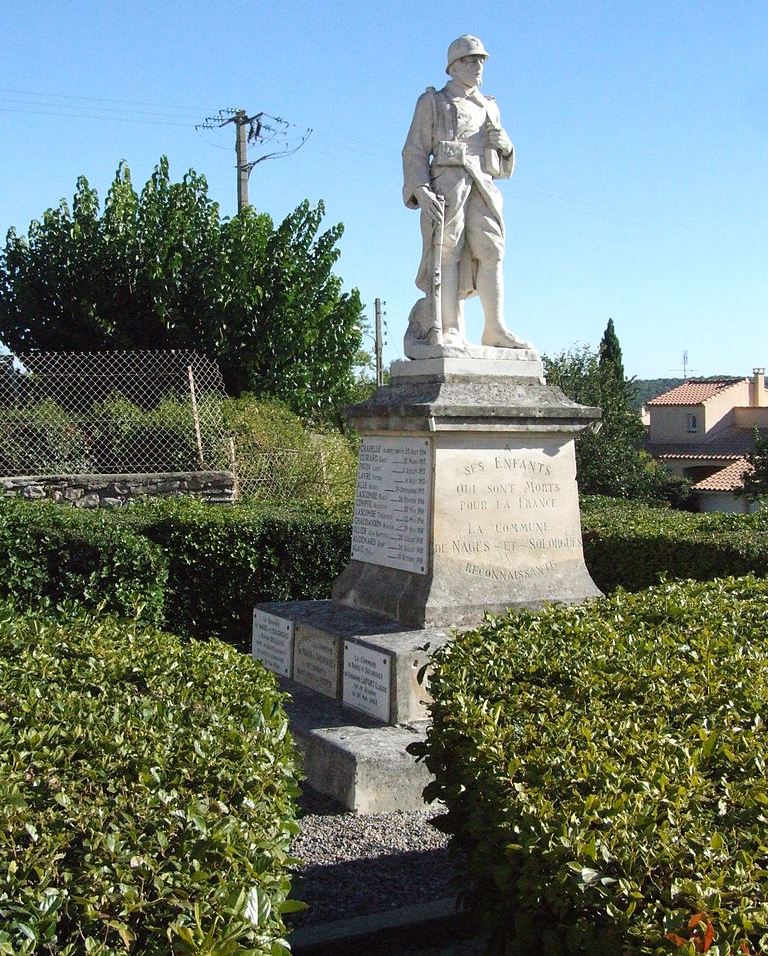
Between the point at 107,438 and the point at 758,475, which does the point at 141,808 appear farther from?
the point at 758,475

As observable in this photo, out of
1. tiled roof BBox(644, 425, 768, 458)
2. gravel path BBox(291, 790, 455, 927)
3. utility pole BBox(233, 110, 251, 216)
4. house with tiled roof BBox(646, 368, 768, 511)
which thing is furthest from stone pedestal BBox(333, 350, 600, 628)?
tiled roof BBox(644, 425, 768, 458)

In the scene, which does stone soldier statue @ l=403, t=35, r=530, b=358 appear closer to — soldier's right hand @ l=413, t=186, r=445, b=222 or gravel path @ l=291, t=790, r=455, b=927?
soldier's right hand @ l=413, t=186, r=445, b=222

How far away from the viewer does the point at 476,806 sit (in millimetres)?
3045

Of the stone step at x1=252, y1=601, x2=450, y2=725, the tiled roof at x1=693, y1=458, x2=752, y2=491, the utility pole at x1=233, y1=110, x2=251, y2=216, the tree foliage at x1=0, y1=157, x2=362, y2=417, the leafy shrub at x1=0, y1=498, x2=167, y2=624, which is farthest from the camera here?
the tiled roof at x1=693, y1=458, x2=752, y2=491

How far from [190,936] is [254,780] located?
674mm

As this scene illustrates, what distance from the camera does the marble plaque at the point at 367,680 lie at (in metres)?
5.74

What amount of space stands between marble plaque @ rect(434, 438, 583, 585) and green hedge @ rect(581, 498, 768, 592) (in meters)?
1.52

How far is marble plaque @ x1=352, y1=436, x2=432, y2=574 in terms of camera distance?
20.7 feet

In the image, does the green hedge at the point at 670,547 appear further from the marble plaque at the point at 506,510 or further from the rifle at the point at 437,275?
the rifle at the point at 437,275

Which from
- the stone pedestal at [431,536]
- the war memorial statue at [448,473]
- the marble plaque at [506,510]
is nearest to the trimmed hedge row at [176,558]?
the war memorial statue at [448,473]

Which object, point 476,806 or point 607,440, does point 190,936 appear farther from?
point 607,440

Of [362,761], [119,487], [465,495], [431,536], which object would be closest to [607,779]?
[362,761]

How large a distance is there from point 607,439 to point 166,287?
13.9 m

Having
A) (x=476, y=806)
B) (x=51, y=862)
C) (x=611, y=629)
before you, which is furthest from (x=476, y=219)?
(x=51, y=862)
